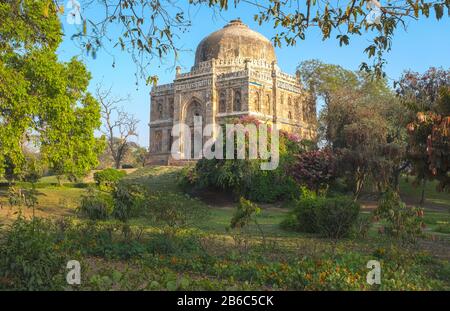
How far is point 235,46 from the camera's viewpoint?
37.2 metres

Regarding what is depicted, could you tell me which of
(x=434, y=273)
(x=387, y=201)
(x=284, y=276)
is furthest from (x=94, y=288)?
(x=387, y=201)

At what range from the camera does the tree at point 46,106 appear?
14594 millimetres

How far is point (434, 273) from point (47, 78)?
14.2 meters

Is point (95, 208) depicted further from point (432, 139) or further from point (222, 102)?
point (222, 102)

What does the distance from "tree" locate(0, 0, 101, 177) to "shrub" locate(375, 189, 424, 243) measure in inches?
413

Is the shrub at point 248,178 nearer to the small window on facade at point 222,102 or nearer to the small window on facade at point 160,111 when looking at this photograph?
the small window on facade at point 222,102

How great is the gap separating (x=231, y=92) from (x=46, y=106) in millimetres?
19235

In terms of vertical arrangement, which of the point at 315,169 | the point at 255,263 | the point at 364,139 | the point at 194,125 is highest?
the point at 194,125

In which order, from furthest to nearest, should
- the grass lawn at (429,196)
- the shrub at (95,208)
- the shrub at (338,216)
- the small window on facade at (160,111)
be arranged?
the small window on facade at (160,111) < the grass lawn at (429,196) < the shrub at (95,208) < the shrub at (338,216)

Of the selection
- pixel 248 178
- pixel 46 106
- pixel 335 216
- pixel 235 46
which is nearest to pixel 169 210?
pixel 335 216

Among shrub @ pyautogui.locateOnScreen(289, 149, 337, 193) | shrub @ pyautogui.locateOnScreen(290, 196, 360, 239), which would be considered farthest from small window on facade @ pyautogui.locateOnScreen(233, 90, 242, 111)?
shrub @ pyautogui.locateOnScreen(290, 196, 360, 239)

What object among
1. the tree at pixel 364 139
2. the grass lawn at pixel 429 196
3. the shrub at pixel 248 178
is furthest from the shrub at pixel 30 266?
the grass lawn at pixel 429 196

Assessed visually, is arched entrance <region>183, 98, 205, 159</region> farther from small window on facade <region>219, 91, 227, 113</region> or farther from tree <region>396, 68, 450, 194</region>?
tree <region>396, 68, 450, 194</region>

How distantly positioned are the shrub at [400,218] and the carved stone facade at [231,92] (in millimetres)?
24675
